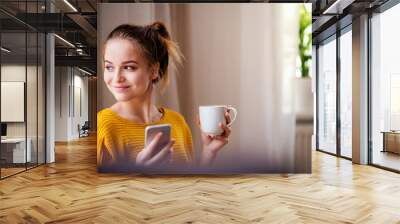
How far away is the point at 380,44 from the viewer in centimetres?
718

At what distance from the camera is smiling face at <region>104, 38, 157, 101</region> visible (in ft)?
19.2

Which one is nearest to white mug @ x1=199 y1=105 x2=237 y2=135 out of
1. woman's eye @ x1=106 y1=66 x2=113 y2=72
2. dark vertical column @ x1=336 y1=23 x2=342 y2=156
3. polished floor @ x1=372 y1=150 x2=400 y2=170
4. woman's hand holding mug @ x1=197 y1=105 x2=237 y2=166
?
woman's hand holding mug @ x1=197 y1=105 x2=237 y2=166

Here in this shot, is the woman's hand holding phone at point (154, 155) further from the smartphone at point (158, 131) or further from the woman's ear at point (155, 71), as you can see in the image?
the woman's ear at point (155, 71)

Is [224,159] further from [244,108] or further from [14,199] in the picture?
[14,199]

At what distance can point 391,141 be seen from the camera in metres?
6.76

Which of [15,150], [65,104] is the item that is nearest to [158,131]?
[15,150]

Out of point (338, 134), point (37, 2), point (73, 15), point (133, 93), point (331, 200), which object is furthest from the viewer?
point (338, 134)

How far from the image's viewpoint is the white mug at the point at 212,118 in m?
5.98

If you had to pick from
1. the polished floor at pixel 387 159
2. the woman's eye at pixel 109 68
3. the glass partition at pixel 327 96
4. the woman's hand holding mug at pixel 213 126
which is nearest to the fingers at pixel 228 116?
the woman's hand holding mug at pixel 213 126

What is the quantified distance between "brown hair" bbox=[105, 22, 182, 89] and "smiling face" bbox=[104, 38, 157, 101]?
0.31 ft

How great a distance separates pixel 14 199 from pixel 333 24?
261 inches

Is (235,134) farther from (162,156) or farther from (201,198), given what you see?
(201,198)

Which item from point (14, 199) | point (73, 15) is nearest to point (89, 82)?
point (73, 15)

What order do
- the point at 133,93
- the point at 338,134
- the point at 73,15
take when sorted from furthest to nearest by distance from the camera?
the point at 338,134
the point at 73,15
the point at 133,93
